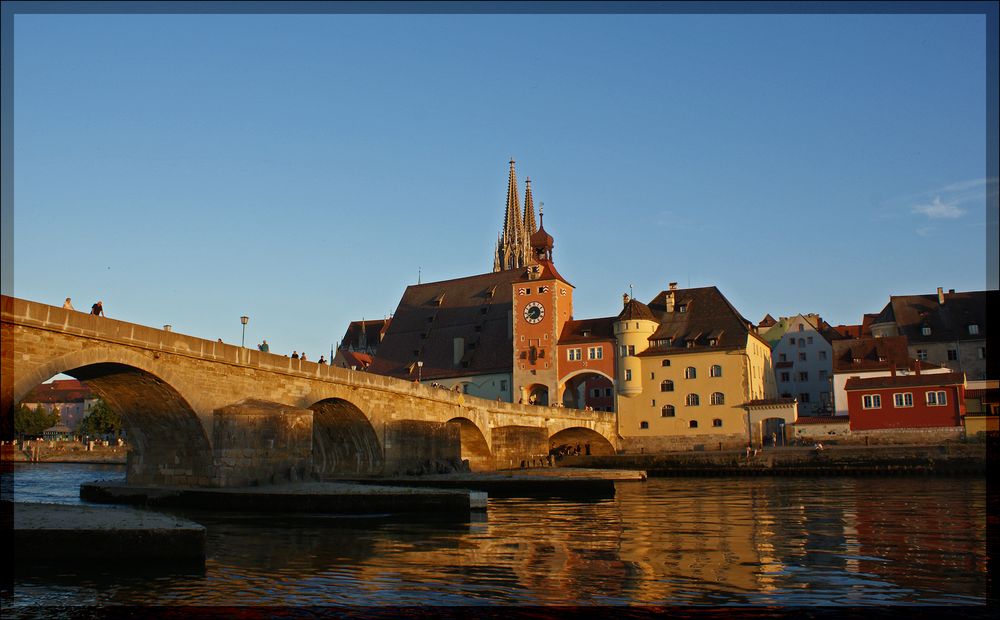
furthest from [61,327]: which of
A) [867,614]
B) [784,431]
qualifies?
[784,431]

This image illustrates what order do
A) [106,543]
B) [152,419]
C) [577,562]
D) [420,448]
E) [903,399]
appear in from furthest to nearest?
[903,399], [420,448], [152,419], [577,562], [106,543]

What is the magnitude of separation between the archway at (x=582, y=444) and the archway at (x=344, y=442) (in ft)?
110

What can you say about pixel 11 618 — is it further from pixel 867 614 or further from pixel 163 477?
pixel 163 477

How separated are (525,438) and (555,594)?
44204 millimetres

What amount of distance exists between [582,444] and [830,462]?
25113mm

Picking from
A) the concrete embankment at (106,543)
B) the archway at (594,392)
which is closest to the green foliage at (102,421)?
the archway at (594,392)

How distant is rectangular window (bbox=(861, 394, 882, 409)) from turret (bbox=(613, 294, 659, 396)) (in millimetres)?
19378

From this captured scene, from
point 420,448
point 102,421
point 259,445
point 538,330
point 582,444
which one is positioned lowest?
point 582,444

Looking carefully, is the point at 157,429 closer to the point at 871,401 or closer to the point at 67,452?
the point at 871,401

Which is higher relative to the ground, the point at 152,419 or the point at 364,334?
the point at 364,334

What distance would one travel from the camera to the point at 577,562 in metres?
17.0

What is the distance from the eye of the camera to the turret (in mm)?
77750

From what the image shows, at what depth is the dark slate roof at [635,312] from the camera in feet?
258

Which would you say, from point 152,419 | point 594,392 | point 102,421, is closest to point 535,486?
point 152,419
